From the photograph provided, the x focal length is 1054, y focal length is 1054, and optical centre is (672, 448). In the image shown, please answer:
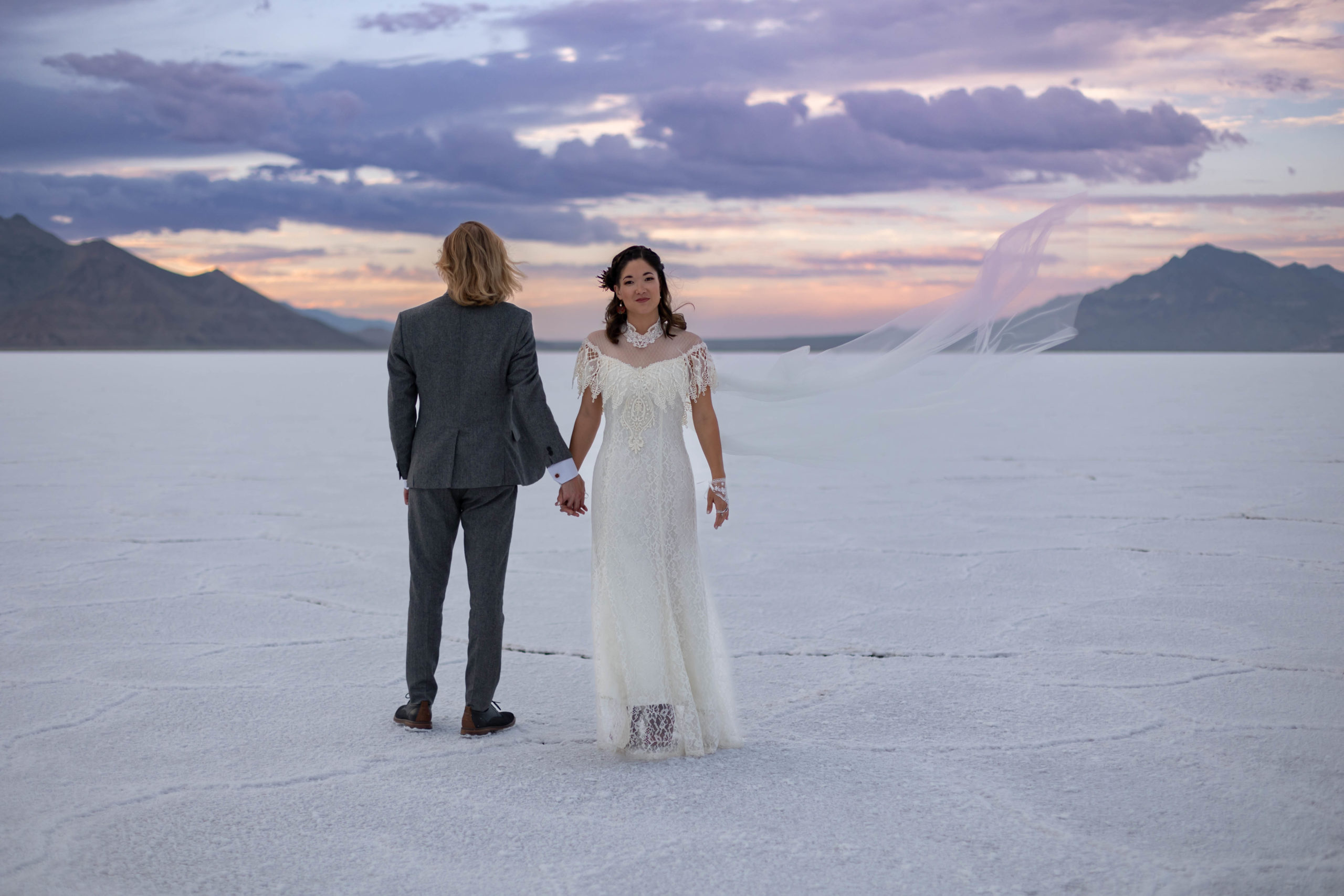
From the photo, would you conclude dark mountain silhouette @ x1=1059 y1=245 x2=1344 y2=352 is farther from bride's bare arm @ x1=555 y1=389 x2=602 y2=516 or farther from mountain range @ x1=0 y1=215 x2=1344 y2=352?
bride's bare arm @ x1=555 y1=389 x2=602 y2=516

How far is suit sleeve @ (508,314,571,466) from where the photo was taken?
3068mm

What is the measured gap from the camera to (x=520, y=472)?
10.2ft

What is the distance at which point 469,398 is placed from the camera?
10.1 ft

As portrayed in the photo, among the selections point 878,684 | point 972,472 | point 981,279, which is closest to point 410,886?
point 878,684

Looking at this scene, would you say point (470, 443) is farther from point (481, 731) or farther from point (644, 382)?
point (481, 731)

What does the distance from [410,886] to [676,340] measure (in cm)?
161

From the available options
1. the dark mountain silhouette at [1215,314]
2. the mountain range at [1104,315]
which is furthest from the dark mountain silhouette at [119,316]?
the dark mountain silhouette at [1215,314]

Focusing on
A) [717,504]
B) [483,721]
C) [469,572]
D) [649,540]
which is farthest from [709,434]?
[483,721]

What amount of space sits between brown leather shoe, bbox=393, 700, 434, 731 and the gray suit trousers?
0.9 inches

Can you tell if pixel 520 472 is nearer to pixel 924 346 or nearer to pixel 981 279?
pixel 924 346

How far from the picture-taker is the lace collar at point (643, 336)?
3.07m

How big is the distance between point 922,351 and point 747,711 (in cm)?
169

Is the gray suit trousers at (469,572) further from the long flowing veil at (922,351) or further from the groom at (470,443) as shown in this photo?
the long flowing veil at (922,351)

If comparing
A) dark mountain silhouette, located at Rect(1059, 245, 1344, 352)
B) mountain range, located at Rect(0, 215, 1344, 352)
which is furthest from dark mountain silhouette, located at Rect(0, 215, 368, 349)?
dark mountain silhouette, located at Rect(1059, 245, 1344, 352)
